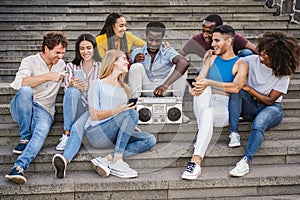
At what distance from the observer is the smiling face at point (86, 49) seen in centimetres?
376

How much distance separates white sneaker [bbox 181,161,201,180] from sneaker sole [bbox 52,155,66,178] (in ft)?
3.18

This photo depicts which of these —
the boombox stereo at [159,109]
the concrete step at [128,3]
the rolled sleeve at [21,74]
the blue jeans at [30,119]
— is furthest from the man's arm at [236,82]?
the concrete step at [128,3]

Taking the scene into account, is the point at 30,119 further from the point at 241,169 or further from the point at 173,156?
the point at 241,169

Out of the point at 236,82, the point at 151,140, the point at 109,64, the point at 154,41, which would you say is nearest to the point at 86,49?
the point at 109,64

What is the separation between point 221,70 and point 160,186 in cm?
123

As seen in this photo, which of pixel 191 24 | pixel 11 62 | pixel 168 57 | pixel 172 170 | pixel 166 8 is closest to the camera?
pixel 172 170

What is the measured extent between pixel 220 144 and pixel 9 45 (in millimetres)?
3275

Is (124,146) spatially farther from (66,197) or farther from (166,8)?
(166,8)

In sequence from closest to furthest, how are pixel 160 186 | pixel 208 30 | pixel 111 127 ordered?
pixel 160 186, pixel 111 127, pixel 208 30

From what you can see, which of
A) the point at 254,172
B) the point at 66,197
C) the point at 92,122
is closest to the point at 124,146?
the point at 92,122

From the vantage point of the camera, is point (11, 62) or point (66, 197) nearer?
point (66, 197)

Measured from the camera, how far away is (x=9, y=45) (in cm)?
548

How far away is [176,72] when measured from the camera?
3979 millimetres

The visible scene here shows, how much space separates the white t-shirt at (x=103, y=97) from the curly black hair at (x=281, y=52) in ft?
4.31
